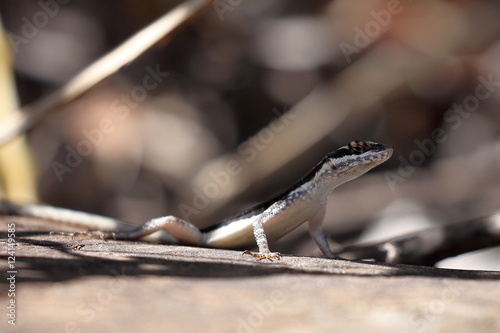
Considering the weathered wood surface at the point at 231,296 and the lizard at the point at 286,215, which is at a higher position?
the lizard at the point at 286,215

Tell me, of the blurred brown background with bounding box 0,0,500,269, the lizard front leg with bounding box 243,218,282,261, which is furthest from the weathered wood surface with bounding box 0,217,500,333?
the blurred brown background with bounding box 0,0,500,269

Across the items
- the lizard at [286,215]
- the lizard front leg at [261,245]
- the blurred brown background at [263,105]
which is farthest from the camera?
the blurred brown background at [263,105]

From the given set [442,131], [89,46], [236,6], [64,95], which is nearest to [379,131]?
[442,131]

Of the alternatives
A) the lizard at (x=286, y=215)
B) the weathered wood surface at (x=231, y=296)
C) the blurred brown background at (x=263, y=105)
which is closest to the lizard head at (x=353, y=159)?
the lizard at (x=286, y=215)

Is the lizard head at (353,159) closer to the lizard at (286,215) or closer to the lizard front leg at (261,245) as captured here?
the lizard at (286,215)

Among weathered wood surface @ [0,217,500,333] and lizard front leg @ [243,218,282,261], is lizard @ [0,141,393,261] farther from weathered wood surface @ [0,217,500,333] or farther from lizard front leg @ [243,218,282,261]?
weathered wood surface @ [0,217,500,333]

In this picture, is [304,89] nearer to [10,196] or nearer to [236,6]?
[236,6]

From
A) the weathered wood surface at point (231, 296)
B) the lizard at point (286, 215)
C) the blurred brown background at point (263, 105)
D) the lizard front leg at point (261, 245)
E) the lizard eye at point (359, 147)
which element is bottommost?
the weathered wood surface at point (231, 296)

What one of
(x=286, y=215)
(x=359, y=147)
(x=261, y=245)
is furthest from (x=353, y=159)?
(x=261, y=245)
